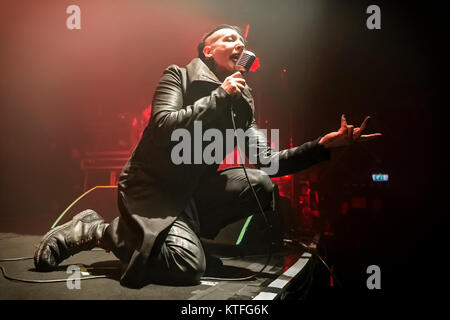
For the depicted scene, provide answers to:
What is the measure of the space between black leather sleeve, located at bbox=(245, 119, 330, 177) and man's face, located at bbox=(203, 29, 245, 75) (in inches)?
16.0

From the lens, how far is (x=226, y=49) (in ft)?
5.83

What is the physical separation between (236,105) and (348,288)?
4.62ft

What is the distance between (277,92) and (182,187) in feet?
16.4

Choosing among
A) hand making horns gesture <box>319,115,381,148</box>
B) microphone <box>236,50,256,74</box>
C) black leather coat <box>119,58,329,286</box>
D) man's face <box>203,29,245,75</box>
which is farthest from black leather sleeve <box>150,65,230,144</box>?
hand making horns gesture <box>319,115,381,148</box>

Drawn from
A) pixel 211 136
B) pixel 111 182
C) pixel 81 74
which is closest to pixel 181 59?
pixel 81 74

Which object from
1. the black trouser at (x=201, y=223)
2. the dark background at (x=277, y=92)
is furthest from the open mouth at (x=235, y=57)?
the dark background at (x=277, y=92)

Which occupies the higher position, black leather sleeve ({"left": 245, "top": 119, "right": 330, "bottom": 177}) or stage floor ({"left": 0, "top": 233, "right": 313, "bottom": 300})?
black leather sleeve ({"left": 245, "top": 119, "right": 330, "bottom": 177})

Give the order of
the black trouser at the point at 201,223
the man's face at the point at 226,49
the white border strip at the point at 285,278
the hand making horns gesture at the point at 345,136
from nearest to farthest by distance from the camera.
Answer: the white border strip at the point at 285,278 < the black trouser at the point at 201,223 < the hand making horns gesture at the point at 345,136 < the man's face at the point at 226,49

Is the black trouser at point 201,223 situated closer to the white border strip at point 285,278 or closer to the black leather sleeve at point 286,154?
the black leather sleeve at point 286,154

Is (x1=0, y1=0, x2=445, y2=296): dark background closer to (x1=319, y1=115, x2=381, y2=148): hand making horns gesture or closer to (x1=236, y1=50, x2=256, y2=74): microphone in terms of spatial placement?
(x1=319, y1=115, x2=381, y2=148): hand making horns gesture

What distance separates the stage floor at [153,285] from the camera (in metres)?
1.19

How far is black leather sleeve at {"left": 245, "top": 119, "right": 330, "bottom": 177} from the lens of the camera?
161 cm

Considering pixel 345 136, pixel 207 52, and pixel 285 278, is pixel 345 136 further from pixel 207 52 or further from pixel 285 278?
pixel 207 52

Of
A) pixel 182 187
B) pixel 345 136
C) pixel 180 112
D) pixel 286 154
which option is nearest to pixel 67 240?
pixel 182 187
